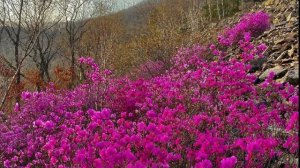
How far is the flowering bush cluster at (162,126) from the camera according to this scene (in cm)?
463

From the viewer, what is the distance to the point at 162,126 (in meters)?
5.02

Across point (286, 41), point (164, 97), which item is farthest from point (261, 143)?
point (286, 41)

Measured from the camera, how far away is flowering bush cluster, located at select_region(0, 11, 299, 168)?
4628 millimetres

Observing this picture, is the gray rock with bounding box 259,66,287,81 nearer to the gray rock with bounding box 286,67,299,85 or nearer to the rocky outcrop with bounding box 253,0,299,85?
the rocky outcrop with bounding box 253,0,299,85

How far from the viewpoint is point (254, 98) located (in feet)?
24.6

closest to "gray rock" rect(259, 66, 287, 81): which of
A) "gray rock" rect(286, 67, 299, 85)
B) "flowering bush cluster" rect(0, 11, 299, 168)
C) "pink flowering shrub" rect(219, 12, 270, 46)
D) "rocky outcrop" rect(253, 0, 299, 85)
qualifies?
"rocky outcrop" rect(253, 0, 299, 85)

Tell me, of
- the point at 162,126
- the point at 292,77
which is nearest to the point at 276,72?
the point at 292,77

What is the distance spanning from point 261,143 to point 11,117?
5700 millimetres

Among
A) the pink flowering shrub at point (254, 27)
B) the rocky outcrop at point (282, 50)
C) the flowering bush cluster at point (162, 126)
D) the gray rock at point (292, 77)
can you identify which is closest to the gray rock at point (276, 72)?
the rocky outcrop at point (282, 50)

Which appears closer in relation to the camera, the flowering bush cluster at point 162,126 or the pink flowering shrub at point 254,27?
the flowering bush cluster at point 162,126

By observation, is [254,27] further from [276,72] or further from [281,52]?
[276,72]

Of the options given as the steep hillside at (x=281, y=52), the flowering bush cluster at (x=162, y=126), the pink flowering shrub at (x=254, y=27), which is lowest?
the flowering bush cluster at (x=162, y=126)

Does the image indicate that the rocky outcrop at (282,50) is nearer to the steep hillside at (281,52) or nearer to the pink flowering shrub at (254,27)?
the steep hillside at (281,52)

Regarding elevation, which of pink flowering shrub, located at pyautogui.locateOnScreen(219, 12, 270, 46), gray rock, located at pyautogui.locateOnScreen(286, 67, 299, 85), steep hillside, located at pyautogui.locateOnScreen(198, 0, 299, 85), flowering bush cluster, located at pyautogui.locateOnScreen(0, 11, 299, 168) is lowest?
flowering bush cluster, located at pyautogui.locateOnScreen(0, 11, 299, 168)
